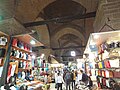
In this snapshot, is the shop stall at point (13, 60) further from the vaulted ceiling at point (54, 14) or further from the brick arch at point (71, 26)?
the brick arch at point (71, 26)

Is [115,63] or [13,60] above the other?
[13,60]

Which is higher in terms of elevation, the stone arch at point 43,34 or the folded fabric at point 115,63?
the stone arch at point 43,34

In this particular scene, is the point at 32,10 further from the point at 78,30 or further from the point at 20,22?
the point at 78,30

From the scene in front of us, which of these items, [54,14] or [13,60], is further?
[54,14]

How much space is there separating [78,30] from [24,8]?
896cm

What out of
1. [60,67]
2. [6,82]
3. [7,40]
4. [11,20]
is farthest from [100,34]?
[60,67]

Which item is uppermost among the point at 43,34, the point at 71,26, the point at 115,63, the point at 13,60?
the point at 71,26

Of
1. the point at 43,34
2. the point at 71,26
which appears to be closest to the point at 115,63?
the point at 43,34

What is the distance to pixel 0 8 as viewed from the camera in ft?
20.4

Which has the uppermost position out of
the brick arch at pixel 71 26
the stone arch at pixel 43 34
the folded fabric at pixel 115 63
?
the brick arch at pixel 71 26

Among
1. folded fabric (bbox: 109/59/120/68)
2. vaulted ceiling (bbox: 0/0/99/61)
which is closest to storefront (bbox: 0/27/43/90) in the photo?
vaulted ceiling (bbox: 0/0/99/61)

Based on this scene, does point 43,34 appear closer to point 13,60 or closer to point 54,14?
point 54,14

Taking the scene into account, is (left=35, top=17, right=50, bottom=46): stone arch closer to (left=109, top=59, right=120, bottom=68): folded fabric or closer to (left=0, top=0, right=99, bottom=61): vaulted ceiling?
(left=0, top=0, right=99, bottom=61): vaulted ceiling

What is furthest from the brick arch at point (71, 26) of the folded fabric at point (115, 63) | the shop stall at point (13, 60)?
the folded fabric at point (115, 63)
